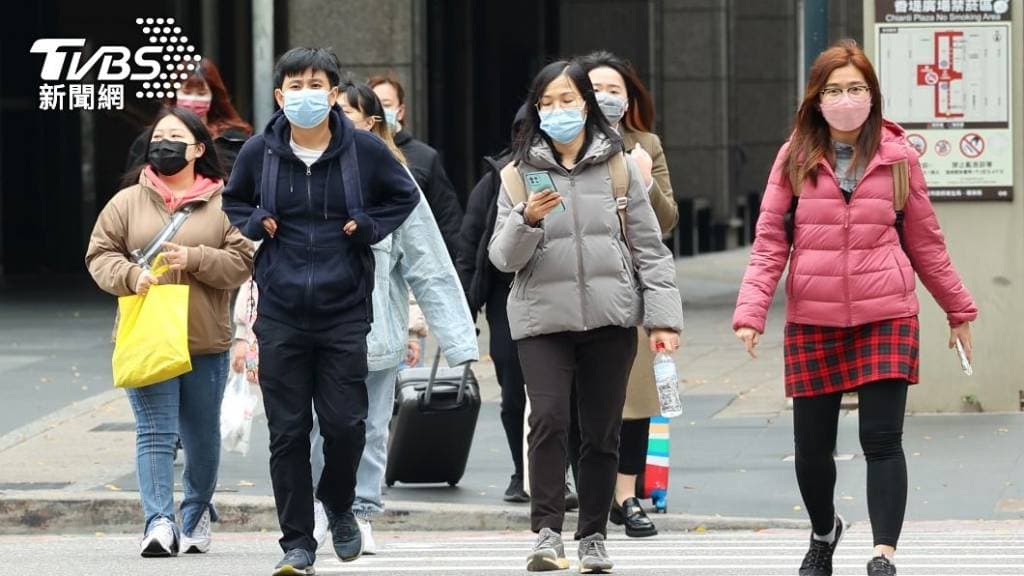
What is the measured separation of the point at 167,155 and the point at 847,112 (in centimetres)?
286

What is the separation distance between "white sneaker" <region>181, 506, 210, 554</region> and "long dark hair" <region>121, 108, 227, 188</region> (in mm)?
1396

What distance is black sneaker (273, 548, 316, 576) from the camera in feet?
23.6

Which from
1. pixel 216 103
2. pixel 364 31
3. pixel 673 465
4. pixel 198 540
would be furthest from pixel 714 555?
pixel 364 31

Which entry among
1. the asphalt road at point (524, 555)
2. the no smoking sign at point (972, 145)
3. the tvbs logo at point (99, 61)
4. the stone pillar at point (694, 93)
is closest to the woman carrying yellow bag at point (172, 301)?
the asphalt road at point (524, 555)

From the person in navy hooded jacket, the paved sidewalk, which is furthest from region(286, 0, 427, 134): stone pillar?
the person in navy hooded jacket

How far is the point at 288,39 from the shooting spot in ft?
62.2

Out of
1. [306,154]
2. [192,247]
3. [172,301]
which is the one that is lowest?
[172,301]

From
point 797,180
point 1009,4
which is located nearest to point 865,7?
point 1009,4

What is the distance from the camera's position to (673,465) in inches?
411

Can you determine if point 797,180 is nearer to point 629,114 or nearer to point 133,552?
point 629,114

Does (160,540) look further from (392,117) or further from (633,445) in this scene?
(392,117)

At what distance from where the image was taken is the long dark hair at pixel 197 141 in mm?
8352

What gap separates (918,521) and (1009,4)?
145 inches

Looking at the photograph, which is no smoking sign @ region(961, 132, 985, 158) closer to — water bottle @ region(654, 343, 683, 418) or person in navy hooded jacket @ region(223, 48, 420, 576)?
water bottle @ region(654, 343, 683, 418)
